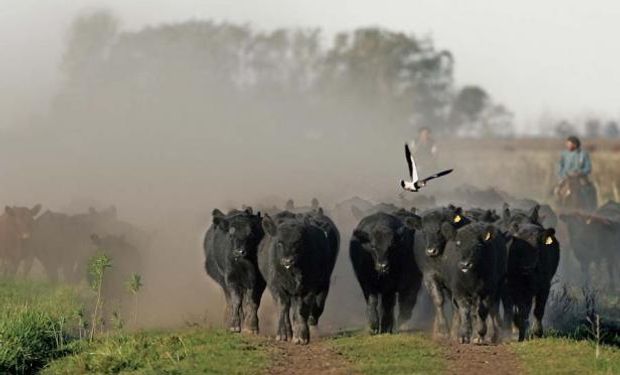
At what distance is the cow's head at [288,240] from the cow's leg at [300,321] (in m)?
0.54

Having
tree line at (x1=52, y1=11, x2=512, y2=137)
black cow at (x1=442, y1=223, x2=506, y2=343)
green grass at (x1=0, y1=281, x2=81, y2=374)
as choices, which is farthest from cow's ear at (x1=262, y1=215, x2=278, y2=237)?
tree line at (x1=52, y1=11, x2=512, y2=137)

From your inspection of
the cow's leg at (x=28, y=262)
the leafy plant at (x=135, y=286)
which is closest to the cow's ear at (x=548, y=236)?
the leafy plant at (x=135, y=286)

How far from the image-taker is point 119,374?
51.8 feet

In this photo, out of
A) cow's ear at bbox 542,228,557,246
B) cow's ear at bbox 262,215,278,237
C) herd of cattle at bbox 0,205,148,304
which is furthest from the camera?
herd of cattle at bbox 0,205,148,304

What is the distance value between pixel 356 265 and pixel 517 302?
→ 2590 mm

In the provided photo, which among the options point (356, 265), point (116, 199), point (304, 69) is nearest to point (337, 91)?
point (304, 69)

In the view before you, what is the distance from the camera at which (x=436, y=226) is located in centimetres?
1886

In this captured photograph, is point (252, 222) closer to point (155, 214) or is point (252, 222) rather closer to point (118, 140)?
point (155, 214)

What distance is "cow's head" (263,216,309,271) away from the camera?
18.0 metres

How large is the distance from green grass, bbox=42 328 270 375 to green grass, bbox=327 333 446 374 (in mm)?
1169

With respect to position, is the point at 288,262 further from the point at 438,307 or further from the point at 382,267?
the point at 438,307

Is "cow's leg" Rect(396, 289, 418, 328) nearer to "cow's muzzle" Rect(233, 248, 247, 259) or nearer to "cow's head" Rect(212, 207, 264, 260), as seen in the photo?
"cow's head" Rect(212, 207, 264, 260)

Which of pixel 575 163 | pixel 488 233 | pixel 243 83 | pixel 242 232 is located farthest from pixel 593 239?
pixel 243 83

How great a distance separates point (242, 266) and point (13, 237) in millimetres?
12037
